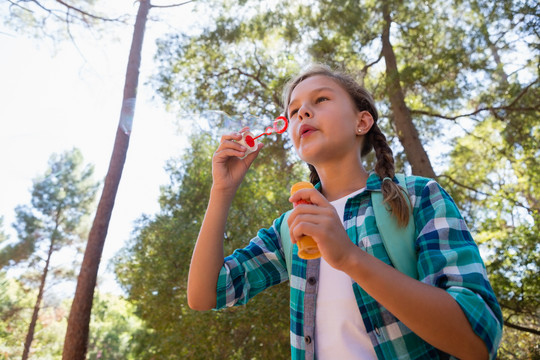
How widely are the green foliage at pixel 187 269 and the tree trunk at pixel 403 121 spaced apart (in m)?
1.99

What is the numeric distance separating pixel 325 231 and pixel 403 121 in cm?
497

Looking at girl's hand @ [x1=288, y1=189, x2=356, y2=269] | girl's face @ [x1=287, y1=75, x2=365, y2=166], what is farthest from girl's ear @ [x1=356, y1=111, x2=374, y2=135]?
girl's hand @ [x1=288, y1=189, x2=356, y2=269]

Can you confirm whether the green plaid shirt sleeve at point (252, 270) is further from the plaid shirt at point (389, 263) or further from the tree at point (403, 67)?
the tree at point (403, 67)

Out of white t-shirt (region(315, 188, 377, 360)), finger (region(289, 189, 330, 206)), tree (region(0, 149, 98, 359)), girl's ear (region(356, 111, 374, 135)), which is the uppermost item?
tree (region(0, 149, 98, 359))

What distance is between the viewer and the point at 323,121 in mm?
1269

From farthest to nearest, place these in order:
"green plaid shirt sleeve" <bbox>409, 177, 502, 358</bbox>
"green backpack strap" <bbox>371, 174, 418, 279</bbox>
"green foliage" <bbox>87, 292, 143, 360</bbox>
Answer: "green foliage" <bbox>87, 292, 143, 360</bbox> → "green backpack strap" <bbox>371, 174, 418, 279</bbox> → "green plaid shirt sleeve" <bbox>409, 177, 502, 358</bbox>

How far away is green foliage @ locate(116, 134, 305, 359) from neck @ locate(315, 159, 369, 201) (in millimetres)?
3951

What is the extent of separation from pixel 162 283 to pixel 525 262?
5.82 metres

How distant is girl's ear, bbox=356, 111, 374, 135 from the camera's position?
4.75 ft

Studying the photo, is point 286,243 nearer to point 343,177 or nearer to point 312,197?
point 343,177

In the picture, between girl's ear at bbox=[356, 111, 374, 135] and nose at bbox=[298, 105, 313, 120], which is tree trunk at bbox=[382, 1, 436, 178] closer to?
girl's ear at bbox=[356, 111, 374, 135]

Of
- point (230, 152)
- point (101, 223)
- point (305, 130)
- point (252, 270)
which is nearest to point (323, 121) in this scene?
point (305, 130)

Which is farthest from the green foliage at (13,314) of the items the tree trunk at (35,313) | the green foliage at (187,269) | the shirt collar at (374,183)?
the shirt collar at (374,183)

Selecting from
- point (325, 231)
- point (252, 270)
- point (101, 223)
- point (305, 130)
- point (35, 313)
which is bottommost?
point (325, 231)
